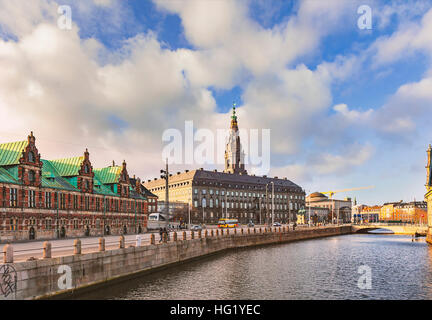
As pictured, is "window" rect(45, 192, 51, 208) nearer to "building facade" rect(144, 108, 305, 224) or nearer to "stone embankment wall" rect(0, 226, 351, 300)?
"stone embankment wall" rect(0, 226, 351, 300)

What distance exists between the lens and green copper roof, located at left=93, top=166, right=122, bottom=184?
238 ft

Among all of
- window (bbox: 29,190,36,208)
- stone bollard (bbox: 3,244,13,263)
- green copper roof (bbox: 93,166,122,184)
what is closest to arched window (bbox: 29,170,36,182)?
window (bbox: 29,190,36,208)

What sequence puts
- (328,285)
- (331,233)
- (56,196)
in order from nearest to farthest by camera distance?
(328,285) → (56,196) → (331,233)

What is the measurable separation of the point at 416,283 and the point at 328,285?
8175 millimetres

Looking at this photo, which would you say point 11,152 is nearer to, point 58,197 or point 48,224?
point 58,197

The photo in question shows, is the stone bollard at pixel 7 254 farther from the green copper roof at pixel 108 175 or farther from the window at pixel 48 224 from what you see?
the green copper roof at pixel 108 175

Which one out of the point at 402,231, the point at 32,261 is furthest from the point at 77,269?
the point at 402,231

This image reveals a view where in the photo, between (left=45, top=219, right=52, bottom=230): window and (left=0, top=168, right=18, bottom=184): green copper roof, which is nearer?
(left=0, top=168, right=18, bottom=184): green copper roof

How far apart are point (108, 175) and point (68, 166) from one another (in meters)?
12.0

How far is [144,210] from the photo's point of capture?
81.1 m

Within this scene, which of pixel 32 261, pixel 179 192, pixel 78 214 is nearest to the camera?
pixel 32 261

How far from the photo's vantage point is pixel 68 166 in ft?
203

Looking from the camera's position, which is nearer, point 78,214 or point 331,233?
point 78,214
